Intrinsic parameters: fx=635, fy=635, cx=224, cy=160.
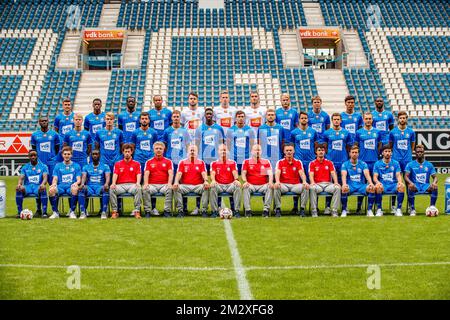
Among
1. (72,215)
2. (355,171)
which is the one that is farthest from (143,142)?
(355,171)

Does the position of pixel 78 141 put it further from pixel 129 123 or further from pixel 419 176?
pixel 419 176

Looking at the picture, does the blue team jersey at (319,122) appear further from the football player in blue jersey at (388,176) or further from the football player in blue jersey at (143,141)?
the football player in blue jersey at (143,141)

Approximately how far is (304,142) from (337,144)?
0.62m

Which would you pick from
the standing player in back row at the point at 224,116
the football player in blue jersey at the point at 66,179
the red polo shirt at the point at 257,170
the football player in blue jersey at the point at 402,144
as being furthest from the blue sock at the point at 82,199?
the football player in blue jersey at the point at 402,144

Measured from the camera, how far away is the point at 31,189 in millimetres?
11250

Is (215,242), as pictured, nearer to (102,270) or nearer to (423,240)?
(102,270)

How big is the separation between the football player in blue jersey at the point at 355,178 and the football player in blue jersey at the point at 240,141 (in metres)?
1.76

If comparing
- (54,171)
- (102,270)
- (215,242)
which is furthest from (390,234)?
(54,171)

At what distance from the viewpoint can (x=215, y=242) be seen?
27.9 feet

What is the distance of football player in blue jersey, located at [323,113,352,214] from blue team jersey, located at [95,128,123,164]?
388 cm

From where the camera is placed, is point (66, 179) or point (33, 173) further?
point (33, 173)

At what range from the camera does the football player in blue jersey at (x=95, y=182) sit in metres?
11.0

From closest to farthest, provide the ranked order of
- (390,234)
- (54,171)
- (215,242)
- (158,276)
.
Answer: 1. (158,276)
2. (215,242)
3. (390,234)
4. (54,171)

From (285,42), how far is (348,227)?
23.5 meters
